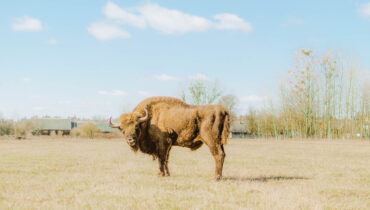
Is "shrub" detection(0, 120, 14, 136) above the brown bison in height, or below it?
below

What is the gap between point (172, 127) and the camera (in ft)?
34.7

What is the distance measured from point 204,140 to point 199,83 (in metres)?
52.4

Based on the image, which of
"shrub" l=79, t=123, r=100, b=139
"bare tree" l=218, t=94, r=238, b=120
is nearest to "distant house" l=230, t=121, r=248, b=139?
"bare tree" l=218, t=94, r=238, b=120

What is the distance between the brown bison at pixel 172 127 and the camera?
10023 millimetres

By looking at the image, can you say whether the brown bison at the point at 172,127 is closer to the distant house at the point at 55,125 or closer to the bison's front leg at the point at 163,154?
the bison's front leg at the point at 163,154

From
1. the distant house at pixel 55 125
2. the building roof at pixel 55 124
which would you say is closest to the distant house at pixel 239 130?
the distant house at pixel 55 125

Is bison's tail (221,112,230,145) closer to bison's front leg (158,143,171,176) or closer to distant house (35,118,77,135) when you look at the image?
bison's front leg (158,143,171,176)

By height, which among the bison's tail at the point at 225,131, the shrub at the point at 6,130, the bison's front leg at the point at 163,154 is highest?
the bison's tail at the point at 225,131

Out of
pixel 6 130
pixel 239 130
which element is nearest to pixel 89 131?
pixel 6 130

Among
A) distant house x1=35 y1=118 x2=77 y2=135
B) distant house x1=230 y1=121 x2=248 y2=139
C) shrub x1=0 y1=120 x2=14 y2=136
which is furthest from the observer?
distant house x1=230 y1=121 x2=248 y2=139

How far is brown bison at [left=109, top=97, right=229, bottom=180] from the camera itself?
1002 centimetres

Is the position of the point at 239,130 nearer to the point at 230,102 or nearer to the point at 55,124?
the point at 230,102

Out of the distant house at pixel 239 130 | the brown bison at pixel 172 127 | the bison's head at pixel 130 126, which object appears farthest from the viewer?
the distant house at pixel 239 130

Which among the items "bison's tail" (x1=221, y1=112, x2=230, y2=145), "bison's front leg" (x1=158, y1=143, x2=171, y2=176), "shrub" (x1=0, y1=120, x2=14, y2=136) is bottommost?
"shrub" (x1=0, y1=120, x2=14, y2=136)
